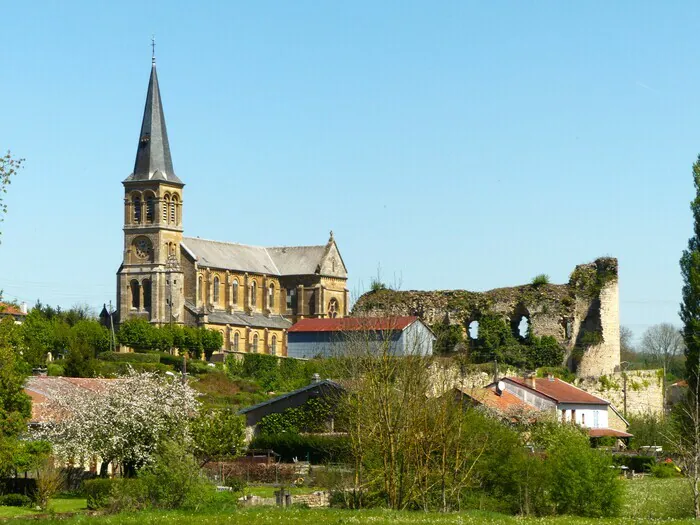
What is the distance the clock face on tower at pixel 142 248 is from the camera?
352ft

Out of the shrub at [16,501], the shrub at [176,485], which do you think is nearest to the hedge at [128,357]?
the shrub at [16,501]

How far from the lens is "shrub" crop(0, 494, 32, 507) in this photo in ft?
120

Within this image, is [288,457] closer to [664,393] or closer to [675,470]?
[675,470]

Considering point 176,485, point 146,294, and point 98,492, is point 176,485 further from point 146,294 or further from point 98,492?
point 146,294

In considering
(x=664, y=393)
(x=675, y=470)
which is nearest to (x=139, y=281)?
(x=664, y=393)

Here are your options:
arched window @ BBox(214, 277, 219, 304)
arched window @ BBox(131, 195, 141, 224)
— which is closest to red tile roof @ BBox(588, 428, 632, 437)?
arched window @ BBox(214, 277, 219, 304)

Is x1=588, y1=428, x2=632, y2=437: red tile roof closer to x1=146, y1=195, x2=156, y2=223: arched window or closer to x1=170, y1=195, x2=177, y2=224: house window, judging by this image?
x1=170, y1=195, x2=177, y2=224: house window

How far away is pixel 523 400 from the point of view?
2338 inches

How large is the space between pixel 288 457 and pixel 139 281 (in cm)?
5948

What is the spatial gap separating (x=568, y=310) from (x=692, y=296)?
30.4 meters

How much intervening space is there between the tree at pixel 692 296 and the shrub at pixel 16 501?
21.9 metres

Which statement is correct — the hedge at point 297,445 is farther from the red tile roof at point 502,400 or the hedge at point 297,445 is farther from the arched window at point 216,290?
the arched window at point 216,290

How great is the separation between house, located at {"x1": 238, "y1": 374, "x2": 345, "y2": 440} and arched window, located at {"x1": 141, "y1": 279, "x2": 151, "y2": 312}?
174ft

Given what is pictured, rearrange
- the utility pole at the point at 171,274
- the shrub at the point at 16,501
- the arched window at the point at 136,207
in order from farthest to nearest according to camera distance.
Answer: the arched window at the point at 136,207 < the utility pole at the point at 171,274 < the shrub at the point at 16,501
